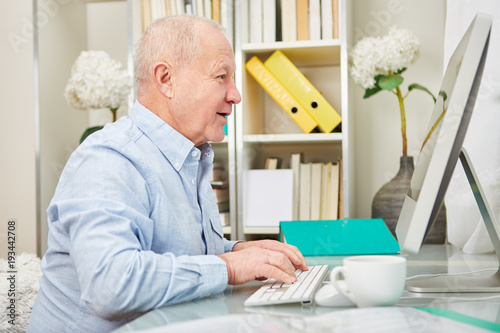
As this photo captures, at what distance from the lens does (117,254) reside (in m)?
0.77

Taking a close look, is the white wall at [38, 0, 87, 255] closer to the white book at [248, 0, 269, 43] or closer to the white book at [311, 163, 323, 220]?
the white book at [248, 0, 269, 43]

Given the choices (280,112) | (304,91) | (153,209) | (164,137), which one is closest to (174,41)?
(164,137)

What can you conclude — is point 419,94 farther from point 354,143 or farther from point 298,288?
point 298,288

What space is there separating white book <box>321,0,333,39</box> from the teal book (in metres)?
0.92

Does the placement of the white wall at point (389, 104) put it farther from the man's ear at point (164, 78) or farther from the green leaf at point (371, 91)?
the man's ear at point (164, 78)

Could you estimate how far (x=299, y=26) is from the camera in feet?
6.86

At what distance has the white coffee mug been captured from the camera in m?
0.71

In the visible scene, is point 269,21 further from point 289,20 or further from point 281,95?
point 281,95

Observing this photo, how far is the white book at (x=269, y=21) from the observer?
2.11m

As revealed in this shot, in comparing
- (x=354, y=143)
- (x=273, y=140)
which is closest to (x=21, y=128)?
(x=273, y=140)

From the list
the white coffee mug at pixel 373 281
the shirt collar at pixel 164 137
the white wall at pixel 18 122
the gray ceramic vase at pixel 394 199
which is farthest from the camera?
the white wall at pixel 18 122

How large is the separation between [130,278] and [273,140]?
4.47ft

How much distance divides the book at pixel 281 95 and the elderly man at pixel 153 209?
35.5 inches

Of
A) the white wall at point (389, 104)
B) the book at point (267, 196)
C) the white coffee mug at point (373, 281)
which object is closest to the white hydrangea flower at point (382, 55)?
the white wall at point (389, 104)
